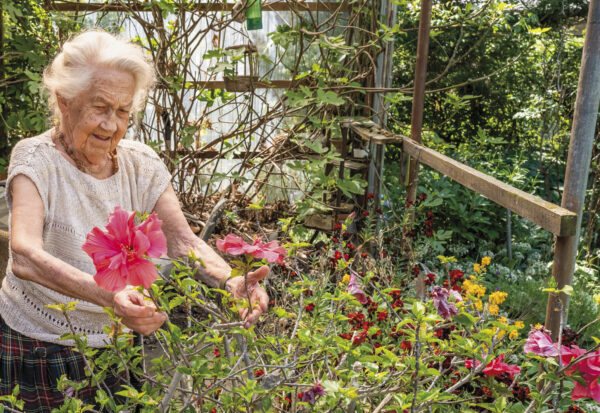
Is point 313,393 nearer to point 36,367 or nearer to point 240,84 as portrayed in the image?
point 36,367

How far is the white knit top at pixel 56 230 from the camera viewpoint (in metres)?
1.47

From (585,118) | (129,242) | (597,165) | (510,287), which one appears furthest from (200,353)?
(597,165)

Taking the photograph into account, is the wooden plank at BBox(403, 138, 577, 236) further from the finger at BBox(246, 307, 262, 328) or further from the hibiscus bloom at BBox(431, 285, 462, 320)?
the finger at BBox(246, 307, 262, 328)

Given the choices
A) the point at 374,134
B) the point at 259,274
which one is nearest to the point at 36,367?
the point at 259,274

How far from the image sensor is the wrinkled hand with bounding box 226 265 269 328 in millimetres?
1126

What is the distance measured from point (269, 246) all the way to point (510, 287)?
3.12 m

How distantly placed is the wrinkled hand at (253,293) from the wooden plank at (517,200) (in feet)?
2.95

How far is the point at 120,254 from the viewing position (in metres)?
0.87

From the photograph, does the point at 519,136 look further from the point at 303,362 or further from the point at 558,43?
the point at 303,362

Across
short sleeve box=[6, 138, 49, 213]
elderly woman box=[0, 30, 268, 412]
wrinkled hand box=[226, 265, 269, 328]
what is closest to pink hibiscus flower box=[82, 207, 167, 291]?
wrinkled hand box=[226, 265, 269, 328]

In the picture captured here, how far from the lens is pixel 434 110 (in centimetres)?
719

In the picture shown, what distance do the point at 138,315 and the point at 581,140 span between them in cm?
140

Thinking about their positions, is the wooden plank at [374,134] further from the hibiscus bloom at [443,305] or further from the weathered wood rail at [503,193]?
the hibiscus bloom at [443,305]

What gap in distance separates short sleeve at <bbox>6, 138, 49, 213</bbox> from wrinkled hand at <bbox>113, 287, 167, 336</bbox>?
1.76ft
